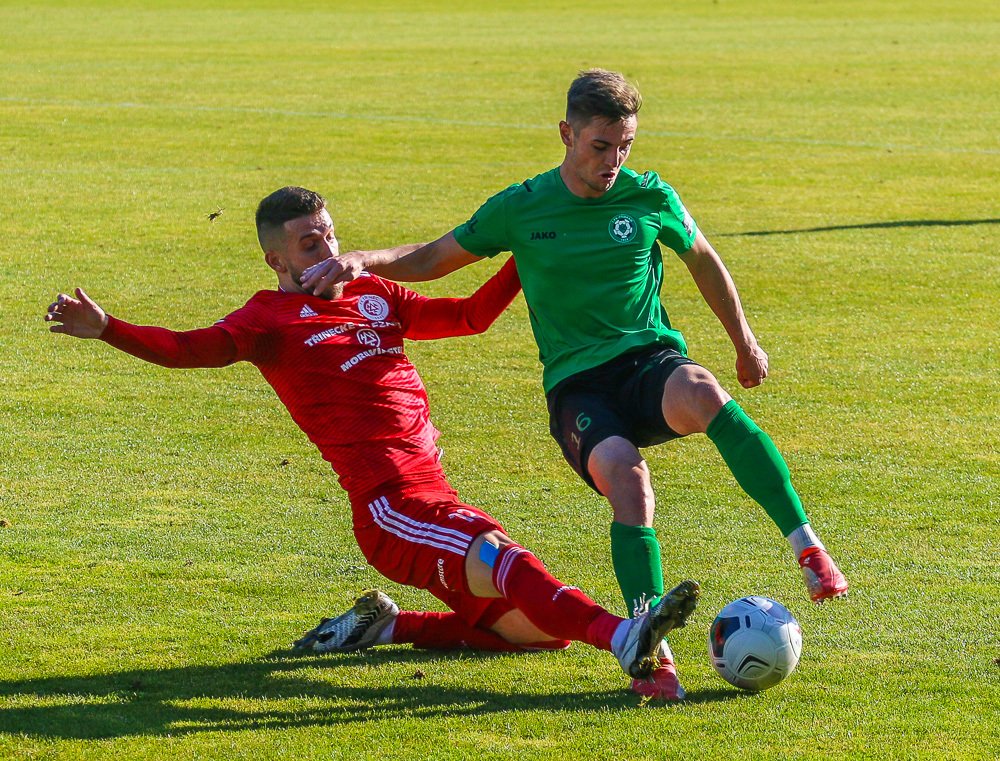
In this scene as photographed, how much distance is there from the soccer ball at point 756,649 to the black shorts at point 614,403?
2.39ft

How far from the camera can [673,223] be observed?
20.0 ft

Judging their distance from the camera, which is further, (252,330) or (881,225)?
(881,225)

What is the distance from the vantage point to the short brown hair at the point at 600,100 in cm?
568

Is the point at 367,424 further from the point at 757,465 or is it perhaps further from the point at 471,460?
the point at 471,460

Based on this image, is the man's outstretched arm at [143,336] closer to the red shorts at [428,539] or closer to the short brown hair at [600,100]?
the red shorts at [428,539]

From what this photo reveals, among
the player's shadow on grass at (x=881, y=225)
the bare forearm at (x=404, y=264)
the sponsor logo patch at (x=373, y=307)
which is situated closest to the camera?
the bare forearm at (x=404, y=264)

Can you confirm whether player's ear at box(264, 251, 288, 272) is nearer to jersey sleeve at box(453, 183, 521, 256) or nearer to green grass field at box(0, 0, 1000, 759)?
jersey sleeve at box(453, 183, 521, 256)

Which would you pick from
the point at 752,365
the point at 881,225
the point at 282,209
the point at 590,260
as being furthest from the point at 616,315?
the point at 881,225

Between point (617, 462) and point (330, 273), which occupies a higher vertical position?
point (330, 273)

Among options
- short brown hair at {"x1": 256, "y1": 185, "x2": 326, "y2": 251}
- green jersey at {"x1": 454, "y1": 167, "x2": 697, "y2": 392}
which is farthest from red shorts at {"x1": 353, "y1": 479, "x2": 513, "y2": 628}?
short brown hair at {"x1": 256, "y1": 185, "x2": 326, "y2": 251}

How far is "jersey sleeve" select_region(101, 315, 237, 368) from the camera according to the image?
5.51 meters

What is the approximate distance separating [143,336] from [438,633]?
1651mm

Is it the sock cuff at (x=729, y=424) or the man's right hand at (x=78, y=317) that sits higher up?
the man's right hand at (x=78, y=317)

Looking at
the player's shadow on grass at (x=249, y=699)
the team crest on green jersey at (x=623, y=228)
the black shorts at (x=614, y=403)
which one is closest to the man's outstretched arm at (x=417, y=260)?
the team crest on green jersey at (x=623, y=228)
